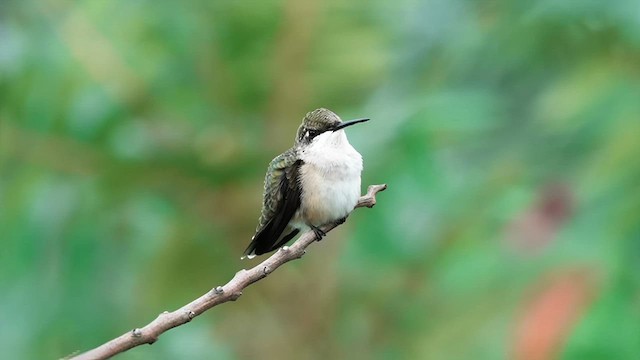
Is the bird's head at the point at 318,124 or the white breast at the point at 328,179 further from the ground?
the bird's head at the point at 318,124

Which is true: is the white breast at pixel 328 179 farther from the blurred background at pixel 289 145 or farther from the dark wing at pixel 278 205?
the blurred background at pixel 289 145

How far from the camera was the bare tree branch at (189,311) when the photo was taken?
0.61 meters

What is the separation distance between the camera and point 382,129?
9.12 feet

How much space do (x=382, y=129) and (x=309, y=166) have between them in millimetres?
1455

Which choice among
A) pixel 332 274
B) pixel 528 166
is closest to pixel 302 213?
pixel 332 274

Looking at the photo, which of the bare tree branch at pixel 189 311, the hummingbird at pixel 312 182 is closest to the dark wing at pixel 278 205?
the hummingbird at pixel 312 182

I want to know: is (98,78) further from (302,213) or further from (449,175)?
(302,213)

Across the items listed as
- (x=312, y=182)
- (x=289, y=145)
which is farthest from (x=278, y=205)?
(x=289, y=145)

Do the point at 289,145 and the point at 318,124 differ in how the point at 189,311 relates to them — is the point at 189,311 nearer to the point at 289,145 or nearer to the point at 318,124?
the point at 318,124

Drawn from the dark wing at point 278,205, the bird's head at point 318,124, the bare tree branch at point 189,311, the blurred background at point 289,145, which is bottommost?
the bare tree branch at point 189,311

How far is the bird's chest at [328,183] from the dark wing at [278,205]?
2cm

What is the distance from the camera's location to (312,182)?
133cm

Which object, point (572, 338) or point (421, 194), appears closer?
point (572, 338)

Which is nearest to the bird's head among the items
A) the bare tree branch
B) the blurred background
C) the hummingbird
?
the hummingbird
